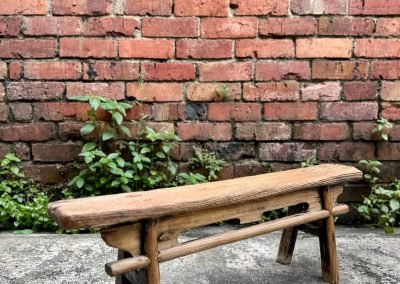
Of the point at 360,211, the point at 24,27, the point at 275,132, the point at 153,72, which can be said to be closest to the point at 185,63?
the point at 153,72

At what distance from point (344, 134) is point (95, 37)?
160cm

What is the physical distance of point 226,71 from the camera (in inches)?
99.0

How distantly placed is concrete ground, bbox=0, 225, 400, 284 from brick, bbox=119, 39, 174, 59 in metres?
1.07

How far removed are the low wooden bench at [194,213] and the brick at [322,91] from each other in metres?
0.66

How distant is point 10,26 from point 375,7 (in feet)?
6.98

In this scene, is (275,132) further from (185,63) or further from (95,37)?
(95,37)

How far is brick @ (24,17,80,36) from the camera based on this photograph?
2430mm

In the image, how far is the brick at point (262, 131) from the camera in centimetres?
256

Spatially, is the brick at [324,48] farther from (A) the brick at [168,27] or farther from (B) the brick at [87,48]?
(B) the brick at [87,48]

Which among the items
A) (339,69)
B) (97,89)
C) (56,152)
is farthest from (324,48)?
(56,152)

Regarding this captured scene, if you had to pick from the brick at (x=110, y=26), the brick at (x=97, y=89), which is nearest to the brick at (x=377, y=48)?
the brick at (x=110, y=26)

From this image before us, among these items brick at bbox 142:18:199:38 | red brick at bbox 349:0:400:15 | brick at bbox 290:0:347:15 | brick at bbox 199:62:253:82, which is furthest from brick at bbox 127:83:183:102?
red brick at bbox 349:0:400:15

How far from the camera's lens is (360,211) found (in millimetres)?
2537

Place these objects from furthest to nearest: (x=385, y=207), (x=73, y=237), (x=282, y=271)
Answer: (x=385, y=207)
(x=73, y=237)
(x=282, y=271)
